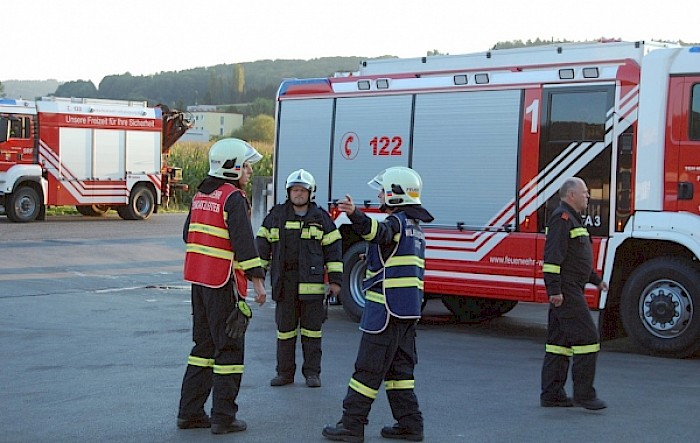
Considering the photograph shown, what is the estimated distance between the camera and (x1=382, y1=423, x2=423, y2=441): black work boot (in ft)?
23.5

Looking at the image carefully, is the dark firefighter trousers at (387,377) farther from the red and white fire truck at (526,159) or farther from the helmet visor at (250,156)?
the red and white fire truck at (526,159)

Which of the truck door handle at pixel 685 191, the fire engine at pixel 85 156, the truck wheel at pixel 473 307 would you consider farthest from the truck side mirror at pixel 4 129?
the truck door handle at pixel 685 191

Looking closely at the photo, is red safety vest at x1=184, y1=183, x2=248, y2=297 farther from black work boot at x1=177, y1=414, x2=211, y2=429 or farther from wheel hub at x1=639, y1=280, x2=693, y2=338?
wheel hub at x1=639, y1=280, x2=693, y2=338

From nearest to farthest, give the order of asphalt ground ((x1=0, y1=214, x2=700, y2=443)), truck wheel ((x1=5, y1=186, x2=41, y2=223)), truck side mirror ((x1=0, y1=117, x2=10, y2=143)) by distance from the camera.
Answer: asphalt ground ((x1=0, y1=214, x2=700, y2=443)) < truck side mirror ((x1=0, y1=117, x2=10, y2=143)) < truck wheel ((x1=5, y1=186, x2=41, y2=223))

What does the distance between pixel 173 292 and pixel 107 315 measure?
9.71 feet

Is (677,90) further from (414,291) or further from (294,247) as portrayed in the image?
(414,291)

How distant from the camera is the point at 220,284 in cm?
730

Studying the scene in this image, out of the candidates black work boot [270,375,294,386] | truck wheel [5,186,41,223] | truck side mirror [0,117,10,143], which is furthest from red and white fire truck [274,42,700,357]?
truck wheel [5,186,41,223]

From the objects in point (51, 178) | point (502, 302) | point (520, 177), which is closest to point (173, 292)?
point (502, 302)

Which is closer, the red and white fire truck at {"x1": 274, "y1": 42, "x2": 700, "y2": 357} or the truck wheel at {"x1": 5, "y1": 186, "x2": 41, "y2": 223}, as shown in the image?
the red and white fire truck at {"x1": 274, "y1": 42, "x2": 700, "y2": 357}

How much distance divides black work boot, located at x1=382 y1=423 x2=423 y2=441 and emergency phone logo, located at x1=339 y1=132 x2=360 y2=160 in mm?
6724

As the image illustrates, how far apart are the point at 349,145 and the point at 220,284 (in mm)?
6700

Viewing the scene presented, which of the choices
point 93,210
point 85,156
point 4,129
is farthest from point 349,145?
point 93,210

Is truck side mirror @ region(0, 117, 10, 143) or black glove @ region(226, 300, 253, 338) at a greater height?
truck side mirror @ region(0, 117, 10, 143)
